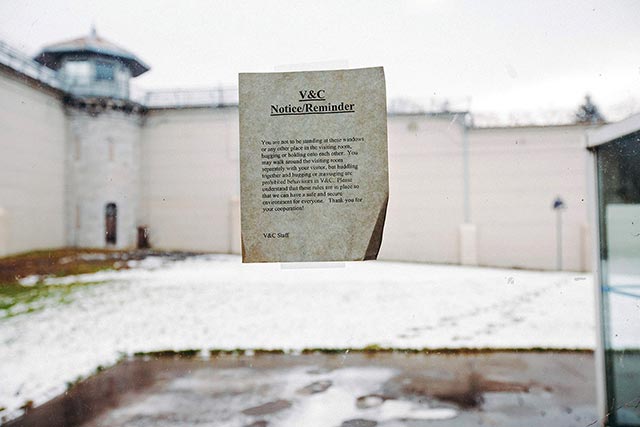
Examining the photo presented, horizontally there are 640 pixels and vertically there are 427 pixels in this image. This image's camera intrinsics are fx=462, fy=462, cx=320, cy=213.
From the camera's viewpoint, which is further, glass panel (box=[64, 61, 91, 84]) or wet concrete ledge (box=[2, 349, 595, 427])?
wet concrete ledge (box=[2, 349, 595, 427])

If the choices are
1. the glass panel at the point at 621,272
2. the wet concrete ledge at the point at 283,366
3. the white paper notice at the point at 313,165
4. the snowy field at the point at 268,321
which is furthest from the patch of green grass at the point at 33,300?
the glass panel at the point at 621,272

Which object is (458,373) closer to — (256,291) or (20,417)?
(20,417)

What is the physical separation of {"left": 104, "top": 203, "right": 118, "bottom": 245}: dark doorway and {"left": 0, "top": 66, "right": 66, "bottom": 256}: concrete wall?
148 millimetres

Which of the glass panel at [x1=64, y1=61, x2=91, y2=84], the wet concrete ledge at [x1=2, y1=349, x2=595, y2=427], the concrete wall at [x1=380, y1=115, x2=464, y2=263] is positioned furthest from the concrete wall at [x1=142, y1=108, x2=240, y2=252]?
the wet concrete ledge at [x1=2, y1=349, x2=595, y2=427]

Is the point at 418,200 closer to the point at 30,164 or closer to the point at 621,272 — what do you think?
the point at 621,272

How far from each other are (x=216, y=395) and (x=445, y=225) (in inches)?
61.5

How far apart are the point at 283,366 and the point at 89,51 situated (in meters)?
2.28

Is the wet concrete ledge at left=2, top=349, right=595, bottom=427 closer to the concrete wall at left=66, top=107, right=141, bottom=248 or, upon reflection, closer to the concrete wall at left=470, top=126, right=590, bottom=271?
the concrete wall at left=470, top=126, right=590, bottom=271

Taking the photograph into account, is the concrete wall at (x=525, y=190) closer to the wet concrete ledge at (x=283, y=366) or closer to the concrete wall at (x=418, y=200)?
the concrete wall at (x=418, y=200)

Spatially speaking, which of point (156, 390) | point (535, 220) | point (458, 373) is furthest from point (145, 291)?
point (535, 220)

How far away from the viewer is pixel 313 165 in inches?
36.7

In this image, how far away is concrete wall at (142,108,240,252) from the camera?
3.96 feet

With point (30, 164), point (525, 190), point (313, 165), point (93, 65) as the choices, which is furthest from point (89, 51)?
point (525, 190)

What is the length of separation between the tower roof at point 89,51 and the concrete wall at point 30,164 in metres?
0.10
